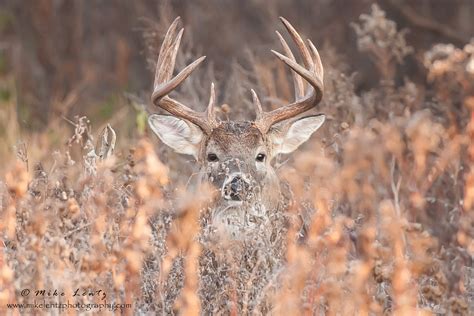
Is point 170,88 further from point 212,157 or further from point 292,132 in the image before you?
point 292,132

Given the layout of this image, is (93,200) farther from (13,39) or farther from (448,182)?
(13,39)

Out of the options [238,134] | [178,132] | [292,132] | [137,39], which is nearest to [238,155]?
[238,134]

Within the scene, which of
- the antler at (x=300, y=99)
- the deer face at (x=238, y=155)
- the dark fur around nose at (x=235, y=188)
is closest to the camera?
the dark fur around nose at (x=235, y=188)

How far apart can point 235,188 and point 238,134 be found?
0.96 m

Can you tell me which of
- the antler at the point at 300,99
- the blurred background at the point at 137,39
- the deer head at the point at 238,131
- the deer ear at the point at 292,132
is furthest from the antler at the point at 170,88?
the blurred background at the point at 137,39

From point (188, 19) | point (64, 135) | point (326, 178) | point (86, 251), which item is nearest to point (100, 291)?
point (86, 251)

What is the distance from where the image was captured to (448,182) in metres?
7.87

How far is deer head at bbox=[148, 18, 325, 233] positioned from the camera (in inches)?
266

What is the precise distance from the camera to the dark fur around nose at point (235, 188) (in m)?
6.18

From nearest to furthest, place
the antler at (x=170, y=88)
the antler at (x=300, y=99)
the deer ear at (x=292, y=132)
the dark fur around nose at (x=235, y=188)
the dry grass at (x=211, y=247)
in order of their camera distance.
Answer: the dry grass at (x=211, y=247), the dark fur around nose at (x=235, y=188), the antler at (x=170, y=88), the antler at (x=300, y=99), the deer ear at (x=292, y=132)

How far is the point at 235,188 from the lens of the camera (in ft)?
20.8

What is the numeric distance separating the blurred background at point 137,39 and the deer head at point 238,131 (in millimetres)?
3131

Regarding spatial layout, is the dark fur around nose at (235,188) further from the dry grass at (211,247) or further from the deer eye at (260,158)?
the deer eye at (260,158)

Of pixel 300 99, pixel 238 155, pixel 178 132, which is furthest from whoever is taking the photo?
pixel 178 132
